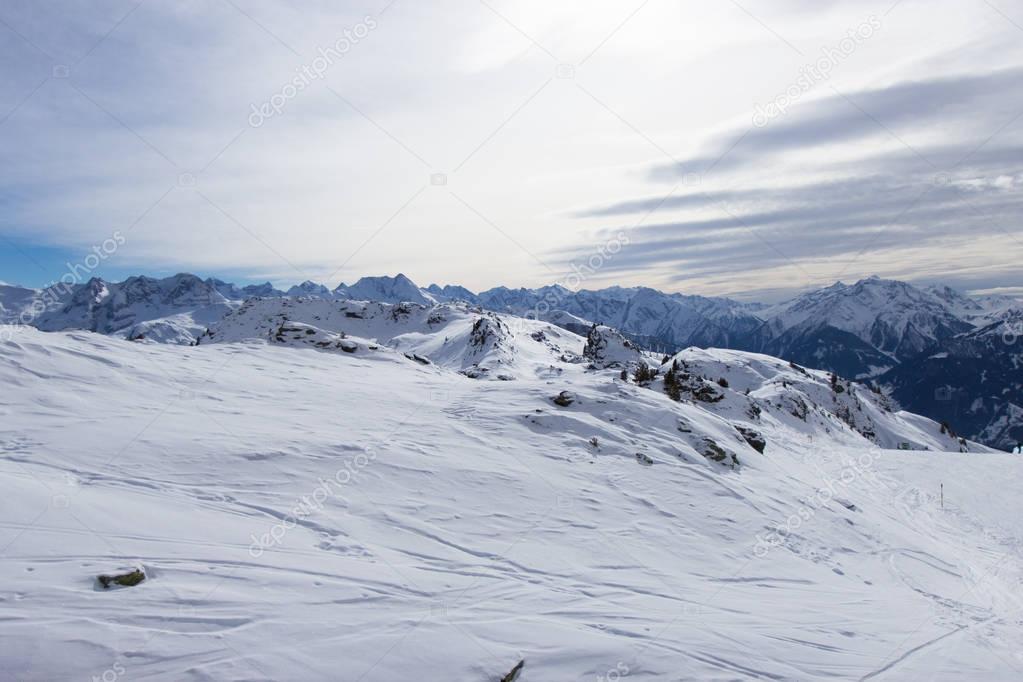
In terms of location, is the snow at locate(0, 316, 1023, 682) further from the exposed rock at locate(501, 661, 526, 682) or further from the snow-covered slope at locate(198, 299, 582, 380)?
the snow-covered slope at locate(198, 299, 582, 380)

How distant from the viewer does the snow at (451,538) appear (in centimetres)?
695

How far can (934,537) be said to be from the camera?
17094mm

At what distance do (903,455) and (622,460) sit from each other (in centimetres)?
1944

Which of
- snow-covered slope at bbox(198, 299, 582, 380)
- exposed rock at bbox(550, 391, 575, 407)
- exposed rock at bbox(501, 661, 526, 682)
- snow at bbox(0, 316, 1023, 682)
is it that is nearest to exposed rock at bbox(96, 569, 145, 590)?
snow at bbox(0, 316, 1023, 682)

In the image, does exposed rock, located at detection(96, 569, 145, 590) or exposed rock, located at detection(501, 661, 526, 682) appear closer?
exposed rock, located at detection(501, 661, 526, 682)

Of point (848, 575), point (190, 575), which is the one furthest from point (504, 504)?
point (848, 575)

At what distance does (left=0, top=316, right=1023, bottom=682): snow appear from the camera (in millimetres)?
6953

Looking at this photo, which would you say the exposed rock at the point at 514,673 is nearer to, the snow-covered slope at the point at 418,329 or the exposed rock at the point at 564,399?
the exposed rock at the point at 564,399

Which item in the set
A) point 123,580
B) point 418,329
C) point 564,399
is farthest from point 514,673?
point 418,329

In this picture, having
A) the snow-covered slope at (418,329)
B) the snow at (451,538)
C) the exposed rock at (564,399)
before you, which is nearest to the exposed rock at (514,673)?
the snow at (451,538)

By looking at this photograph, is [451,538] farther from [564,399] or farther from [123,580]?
[564,399]

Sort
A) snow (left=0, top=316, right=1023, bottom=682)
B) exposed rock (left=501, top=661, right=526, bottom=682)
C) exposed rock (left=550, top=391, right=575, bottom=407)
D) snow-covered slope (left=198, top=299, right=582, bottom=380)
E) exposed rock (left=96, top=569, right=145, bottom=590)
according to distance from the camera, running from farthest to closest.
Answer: snow-covered slope (left=198, top=299, right=582, bottom=380) → exposed rock (left=550, top=391, right=575, bottom=407) → exposed rock (left=96, top=569, right=145, bottom=590) → snow (left=0, top=316, right=1023, bottom=682) → exposed rock (left=501, top=661, right=526, bottom=682)

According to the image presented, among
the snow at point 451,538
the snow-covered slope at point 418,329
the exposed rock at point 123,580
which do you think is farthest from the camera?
the snow-covered slope at point 418,329

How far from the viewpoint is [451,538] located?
10992mm
